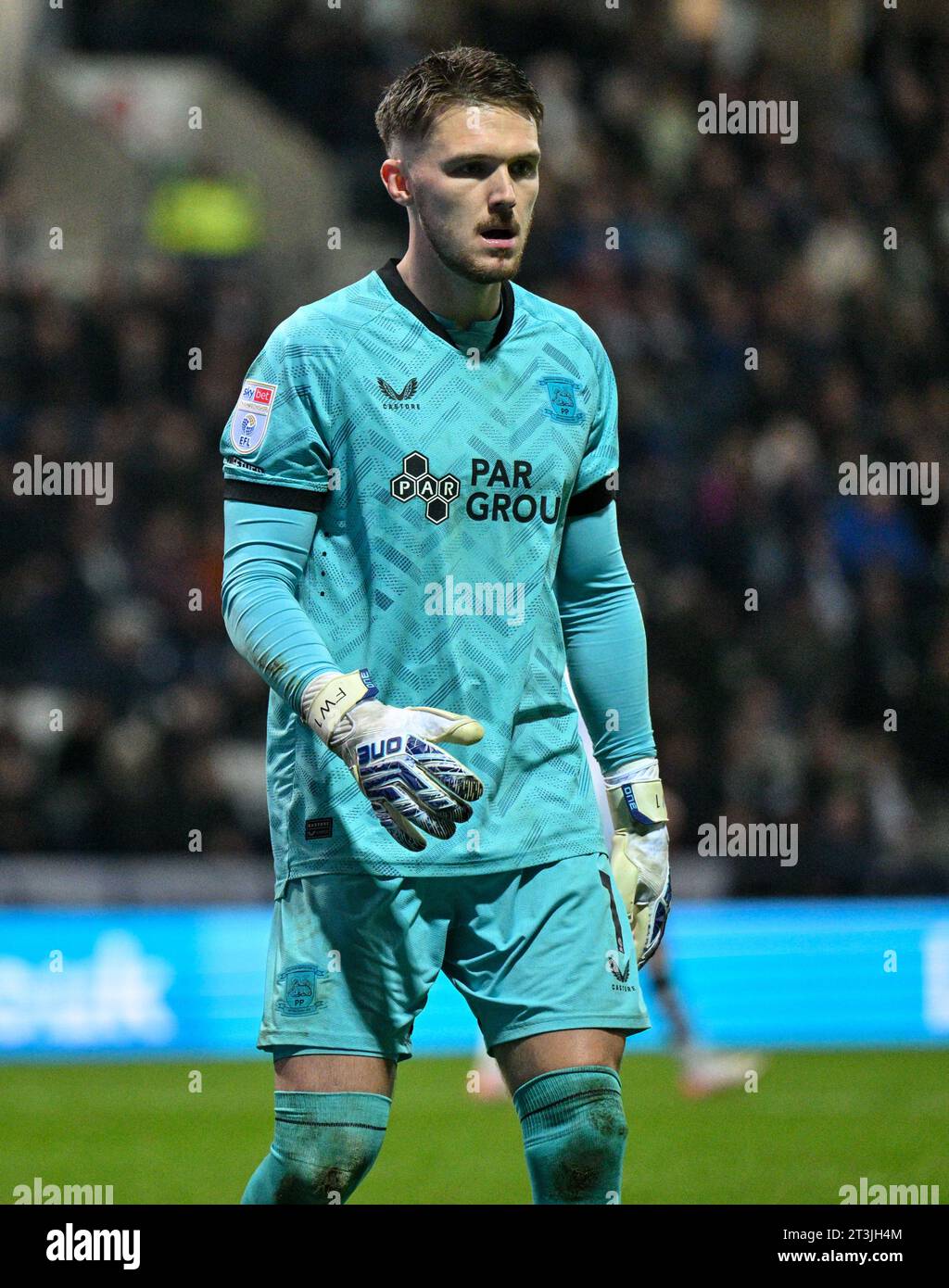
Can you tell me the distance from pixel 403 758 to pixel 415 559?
0.50m

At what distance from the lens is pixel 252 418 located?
380cm

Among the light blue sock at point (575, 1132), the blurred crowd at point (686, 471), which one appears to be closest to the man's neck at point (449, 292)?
the light blue sock at point (575, 1132)

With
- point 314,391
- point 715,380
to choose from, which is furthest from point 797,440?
point 314,391

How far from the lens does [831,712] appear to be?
12039mm

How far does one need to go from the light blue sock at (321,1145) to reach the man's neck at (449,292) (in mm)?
1440

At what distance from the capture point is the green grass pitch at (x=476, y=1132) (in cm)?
686

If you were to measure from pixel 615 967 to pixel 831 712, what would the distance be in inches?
331

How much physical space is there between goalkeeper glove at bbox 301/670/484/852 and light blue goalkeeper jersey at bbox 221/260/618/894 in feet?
0.80

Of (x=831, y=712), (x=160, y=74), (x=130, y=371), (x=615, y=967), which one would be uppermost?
(x=160, y=74)

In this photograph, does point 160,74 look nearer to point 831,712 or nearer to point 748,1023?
point 831,712

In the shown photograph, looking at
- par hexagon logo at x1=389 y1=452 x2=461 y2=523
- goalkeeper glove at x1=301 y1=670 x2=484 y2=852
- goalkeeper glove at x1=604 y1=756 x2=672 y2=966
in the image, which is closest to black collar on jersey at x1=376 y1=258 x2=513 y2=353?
par hexagon logo at x1=389 y1=452 x2=461 y2=523

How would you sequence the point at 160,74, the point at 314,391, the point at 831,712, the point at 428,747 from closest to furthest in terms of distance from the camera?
1. the point at 428,747
2. the point at 314,391
3. the point at 831,712
4. the point at 160,74

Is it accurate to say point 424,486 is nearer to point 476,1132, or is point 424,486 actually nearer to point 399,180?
point 399,180

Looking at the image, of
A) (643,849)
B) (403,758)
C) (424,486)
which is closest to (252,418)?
(424,486)
